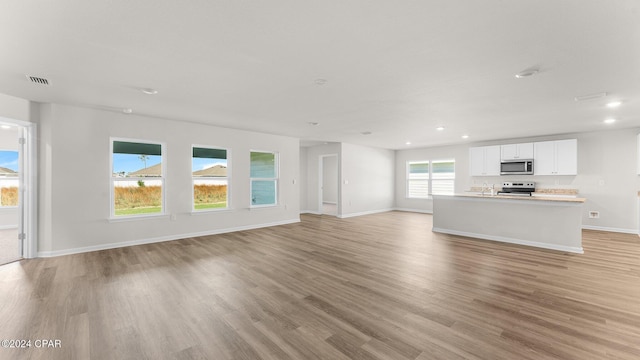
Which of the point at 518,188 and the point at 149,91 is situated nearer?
the point at 149,91

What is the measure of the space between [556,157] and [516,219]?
2.89 metres

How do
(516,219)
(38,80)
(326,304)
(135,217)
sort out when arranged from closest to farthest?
(326,304) → (38,80) → (135,217) → (516,219)

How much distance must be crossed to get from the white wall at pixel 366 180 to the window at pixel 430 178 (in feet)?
2.56

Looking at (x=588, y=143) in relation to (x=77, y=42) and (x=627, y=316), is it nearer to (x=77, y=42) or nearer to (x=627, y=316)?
(x=627, y=316)

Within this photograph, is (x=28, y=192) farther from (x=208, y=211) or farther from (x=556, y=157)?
(x=556, y=157)

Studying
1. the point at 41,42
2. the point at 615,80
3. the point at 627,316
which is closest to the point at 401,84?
the point at 615,80

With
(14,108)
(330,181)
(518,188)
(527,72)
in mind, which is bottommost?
(518,188)

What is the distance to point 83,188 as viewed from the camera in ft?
14.8

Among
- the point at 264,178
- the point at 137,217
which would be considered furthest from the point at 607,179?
the point at 137,217

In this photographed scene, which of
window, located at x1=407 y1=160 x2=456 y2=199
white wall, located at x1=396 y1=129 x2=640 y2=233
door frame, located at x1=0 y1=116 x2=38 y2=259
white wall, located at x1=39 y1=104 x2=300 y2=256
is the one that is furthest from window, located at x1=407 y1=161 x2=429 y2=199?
door frame, located at x1=0 y1=116 x2=38 y2=259

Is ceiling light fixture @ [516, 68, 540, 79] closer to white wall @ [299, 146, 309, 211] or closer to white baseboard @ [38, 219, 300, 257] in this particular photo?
white baseboard @ [38, 219, 300, 257]

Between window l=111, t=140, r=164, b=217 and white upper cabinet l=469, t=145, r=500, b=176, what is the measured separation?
8530mm

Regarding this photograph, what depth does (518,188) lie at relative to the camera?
7461 mm

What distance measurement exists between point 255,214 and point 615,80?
6.82m
